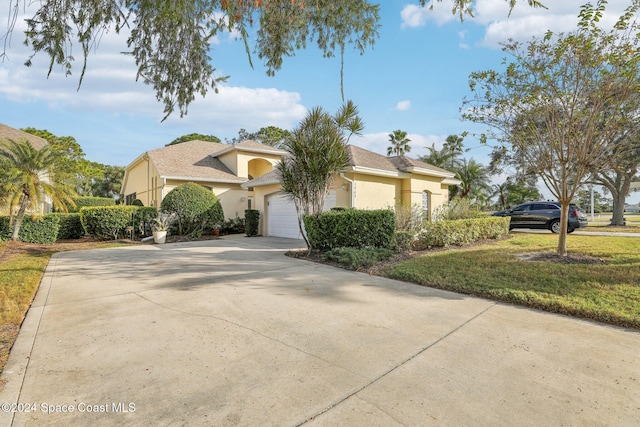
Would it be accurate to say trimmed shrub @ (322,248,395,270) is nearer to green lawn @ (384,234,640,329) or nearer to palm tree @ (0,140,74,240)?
green lawn @ (384,234,640,329)

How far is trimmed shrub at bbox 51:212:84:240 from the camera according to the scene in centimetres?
1476

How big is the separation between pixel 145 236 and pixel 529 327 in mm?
→ 15869

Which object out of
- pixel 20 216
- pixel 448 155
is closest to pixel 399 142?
pixel 448 155

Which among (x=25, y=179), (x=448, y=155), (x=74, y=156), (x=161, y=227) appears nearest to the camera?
(x=25, y=179)

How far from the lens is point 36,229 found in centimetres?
1299

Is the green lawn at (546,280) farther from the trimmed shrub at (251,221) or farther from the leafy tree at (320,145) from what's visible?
the trimmed shrub at (251,221)

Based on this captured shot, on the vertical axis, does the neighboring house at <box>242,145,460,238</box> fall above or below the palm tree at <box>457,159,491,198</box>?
below

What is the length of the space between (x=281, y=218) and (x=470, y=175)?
840 inches

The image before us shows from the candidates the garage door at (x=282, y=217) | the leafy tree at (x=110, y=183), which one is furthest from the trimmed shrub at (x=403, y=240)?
the leafy tree at (x=110, y=183)

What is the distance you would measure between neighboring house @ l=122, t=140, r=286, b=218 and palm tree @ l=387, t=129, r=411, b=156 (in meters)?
17.1

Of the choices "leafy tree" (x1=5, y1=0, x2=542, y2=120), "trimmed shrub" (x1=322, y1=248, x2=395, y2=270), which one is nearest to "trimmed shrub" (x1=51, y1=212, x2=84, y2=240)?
"leafy tree" (x1=5, y1=0, x2=542, y2=120)

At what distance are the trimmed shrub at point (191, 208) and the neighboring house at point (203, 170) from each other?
2884 mm

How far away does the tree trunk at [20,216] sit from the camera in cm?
1183

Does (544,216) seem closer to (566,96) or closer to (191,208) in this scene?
(566,96)
